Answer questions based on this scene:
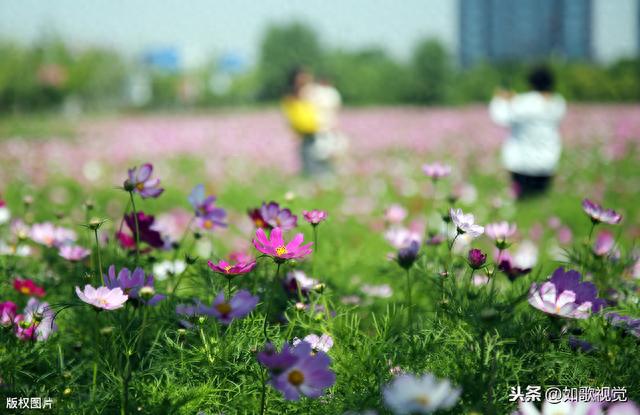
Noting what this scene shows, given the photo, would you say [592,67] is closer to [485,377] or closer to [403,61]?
[403,61]

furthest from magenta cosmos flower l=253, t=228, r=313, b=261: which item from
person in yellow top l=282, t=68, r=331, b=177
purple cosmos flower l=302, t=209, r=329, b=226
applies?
person in yellow top l=282, t=68, r=331, b=177

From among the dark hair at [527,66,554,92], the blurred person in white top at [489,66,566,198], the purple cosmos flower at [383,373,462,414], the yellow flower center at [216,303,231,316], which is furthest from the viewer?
the blurred person in white top at [489,66,566,198]

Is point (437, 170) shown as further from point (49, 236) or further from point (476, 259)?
point (49, 236)

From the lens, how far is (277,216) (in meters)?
1.50

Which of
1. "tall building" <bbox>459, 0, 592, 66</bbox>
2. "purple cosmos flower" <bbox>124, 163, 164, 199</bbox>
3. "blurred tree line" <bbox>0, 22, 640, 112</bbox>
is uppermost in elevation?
"tall building" <bbox>459, 0, 592, 66</bbox>

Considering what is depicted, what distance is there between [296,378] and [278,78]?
52307 millimetres

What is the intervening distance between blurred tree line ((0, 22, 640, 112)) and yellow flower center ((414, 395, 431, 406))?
13.4m

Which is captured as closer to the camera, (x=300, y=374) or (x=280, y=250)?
(x=300, y=374)

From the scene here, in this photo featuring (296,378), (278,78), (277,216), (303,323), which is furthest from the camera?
(278,78)

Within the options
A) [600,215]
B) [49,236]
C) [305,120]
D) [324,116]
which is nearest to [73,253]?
[49,236]

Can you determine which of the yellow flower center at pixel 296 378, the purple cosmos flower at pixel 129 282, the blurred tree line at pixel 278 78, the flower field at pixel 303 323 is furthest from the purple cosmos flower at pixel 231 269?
the blurred tree line at pixel 278 78

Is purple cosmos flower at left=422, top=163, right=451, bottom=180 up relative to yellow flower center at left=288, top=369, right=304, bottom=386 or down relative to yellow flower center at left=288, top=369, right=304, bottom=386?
up

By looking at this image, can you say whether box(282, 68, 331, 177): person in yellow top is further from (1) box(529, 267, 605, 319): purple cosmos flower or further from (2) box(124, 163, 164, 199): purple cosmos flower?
(1) box(529, 267, 605, 319): purple cosmos flower

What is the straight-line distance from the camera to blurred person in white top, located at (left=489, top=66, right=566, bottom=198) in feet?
20.7
